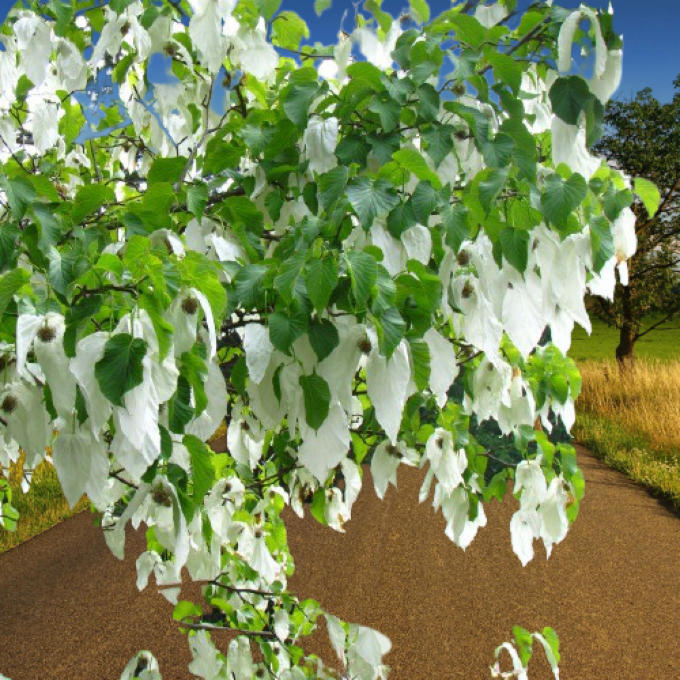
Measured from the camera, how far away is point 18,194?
102 cm

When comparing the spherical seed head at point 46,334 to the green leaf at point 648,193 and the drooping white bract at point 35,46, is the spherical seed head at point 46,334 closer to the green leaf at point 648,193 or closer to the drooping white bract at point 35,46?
the drooping white bract at point 35,46

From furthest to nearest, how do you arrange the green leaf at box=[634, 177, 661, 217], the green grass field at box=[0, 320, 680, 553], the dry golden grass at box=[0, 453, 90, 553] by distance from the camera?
the green grass field at box=[0, 320, 680, 553], the dry golden grass at box=[0, 453, 90, 553], the green leaf at box=[634, 177, 661, 217]

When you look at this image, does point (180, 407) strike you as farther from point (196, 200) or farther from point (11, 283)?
point (196, 200)

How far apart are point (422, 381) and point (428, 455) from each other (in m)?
0.70

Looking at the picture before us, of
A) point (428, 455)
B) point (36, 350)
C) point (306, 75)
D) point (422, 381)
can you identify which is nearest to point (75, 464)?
point (36, 350)

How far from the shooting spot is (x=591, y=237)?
1093mm

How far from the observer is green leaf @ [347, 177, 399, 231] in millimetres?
961

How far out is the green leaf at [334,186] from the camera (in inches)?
40.5

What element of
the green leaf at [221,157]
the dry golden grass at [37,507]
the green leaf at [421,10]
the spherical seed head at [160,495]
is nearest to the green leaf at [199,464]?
the spherical seed head at [160,495]

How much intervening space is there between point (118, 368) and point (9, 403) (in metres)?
0.32

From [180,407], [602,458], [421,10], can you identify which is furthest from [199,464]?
[602,458]

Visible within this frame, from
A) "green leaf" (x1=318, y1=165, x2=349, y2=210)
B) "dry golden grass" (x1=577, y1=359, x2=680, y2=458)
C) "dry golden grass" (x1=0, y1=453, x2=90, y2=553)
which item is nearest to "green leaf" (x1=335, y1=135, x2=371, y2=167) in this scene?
"green leaf" (x1=318, y1=165, x2=349, y2=210)

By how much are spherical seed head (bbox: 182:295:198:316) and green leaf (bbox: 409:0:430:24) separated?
0.91m

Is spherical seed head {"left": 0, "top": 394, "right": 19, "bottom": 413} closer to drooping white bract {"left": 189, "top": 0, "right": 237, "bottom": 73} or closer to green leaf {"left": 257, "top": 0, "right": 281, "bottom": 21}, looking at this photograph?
drooping white bract {"left": 189, "top": 0, "right": 237, "bottom": 73}
